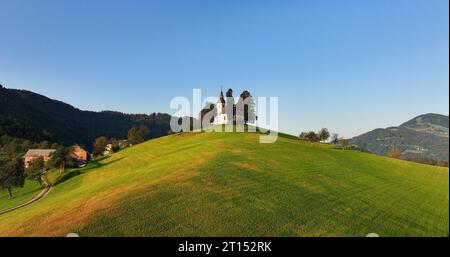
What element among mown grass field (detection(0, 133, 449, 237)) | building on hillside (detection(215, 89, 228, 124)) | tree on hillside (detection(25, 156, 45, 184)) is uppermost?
building on hillside (detection(215, 89, 228, 124))

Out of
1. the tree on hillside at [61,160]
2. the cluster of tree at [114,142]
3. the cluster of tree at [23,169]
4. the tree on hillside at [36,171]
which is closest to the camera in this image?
the cluster of tree at [23,169]

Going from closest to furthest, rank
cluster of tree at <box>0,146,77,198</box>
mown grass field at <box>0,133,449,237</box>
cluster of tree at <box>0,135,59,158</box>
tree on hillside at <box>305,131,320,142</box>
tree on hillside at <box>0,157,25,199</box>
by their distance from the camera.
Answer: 1. mown grass field at <box>0,133,449,237</box>
2. tree on hillside at <box>0,157,25,199</box>
3. cluster of tree at <box>0,146,77,198</box>
4. tree on hillside at <box>305,131,320,142</box>
5. cluster of tree at <box>0,135,59,158</box>

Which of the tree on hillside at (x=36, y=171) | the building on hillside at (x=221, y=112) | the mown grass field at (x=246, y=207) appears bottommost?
the tree on hillside at (x=36, y=171)

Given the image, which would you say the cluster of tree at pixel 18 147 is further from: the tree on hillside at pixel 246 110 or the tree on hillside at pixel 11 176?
the tree on hillside at pixel 246 110

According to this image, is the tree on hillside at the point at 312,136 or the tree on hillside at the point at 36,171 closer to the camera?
the tree on hillside at the point at 36,171

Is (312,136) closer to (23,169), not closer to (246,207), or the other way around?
(246,207)

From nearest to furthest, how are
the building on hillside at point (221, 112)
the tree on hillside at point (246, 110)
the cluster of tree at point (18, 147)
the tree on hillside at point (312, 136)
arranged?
the tree on hillside at point (312, 136) < the tree on hillside at point (246, 110) < the building on hillside at point (221, 112) < the cluster of tree at point (18, 147)

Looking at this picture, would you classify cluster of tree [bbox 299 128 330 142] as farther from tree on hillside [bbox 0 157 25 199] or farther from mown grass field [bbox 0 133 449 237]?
tree on hillside [bbox 0 157 25 199]

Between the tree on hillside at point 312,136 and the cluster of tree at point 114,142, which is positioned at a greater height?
the tree on hillside at point 312,136

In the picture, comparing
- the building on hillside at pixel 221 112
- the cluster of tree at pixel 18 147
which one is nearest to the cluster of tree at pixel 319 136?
the building on hillside at pixel 221 112

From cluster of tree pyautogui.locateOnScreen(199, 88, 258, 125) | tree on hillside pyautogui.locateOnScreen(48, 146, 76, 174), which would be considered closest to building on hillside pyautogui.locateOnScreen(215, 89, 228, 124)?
cluster of tree pyautogui.locateOnScreen(199, 88, 258, 125)
